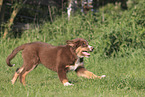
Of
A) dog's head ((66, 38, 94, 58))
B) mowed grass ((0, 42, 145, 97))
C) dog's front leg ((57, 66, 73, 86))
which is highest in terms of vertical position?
dog's head ((66, 38, 94, 58))

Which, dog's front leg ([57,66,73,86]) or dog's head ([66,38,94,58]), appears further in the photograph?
dog's head ([66,38,94,58])

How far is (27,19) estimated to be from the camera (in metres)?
13.5

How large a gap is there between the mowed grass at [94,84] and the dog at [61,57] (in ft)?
0.76

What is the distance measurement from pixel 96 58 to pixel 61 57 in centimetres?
273

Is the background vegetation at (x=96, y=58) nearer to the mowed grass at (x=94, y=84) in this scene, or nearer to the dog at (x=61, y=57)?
the mowed grass at (x=94, y=84)

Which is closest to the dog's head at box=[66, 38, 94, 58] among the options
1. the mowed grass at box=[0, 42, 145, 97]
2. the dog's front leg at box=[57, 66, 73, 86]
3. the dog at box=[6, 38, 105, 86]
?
the dog at box=[6, 38, 105, 86]

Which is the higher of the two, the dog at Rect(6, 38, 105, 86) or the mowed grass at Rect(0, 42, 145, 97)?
the dog at Rect(6, 38, 105, 86)

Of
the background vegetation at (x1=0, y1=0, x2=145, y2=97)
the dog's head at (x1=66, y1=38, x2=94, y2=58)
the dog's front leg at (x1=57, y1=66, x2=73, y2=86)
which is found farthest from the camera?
the dog's head at (x1=66, y1=38, x2=94, y2=58)

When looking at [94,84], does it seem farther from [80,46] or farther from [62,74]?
[80,46]

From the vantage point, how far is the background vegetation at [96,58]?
5.07 meters

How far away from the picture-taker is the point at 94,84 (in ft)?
18.0

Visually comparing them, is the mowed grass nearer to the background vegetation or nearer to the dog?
the background vegetation

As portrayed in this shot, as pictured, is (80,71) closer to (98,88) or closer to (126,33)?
(98,88)

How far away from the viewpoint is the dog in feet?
18.8
